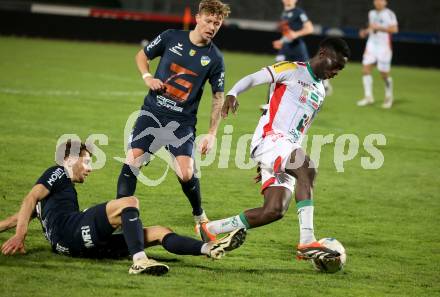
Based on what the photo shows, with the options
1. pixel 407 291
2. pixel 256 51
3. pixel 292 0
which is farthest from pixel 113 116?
pixel 256 51

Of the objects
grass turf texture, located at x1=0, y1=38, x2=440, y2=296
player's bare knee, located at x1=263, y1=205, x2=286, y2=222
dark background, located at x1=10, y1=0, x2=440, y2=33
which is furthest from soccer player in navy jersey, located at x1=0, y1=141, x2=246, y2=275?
dark background, located at x1=10, y1=0, x2=440, y2=33

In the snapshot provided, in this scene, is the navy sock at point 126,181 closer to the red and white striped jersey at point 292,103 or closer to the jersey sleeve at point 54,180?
the jersey sleeve at point 54,180

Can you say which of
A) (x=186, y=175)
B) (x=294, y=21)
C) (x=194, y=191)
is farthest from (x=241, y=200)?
(x=294, y=21)

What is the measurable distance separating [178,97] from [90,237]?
203 centimetres

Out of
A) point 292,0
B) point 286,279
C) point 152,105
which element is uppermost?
point 292,0

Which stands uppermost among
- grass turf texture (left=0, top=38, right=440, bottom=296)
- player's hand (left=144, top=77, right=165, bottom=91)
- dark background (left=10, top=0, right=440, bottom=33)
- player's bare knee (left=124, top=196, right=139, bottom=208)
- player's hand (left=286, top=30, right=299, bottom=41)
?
dark background (left=10, top=0, right=440, bottom=33)

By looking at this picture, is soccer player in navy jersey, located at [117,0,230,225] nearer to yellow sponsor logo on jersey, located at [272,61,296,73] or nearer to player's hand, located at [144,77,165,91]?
player's hand, located at [144,77,165,91]

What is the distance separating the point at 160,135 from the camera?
8.05 meters

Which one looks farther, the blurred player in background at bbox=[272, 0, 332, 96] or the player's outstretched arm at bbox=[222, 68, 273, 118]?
the blurred player in background at bbox=[272, 0, 332, 96]

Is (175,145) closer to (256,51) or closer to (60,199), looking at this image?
(60,199)

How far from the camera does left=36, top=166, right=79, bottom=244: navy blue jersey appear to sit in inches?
267

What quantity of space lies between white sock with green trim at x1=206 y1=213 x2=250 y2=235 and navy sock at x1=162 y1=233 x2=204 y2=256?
58 centimetres

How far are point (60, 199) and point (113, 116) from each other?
8665 millimetres

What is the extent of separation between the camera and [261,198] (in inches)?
401
